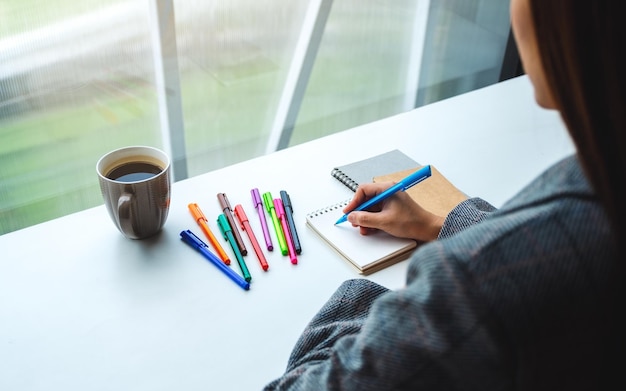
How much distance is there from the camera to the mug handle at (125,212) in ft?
2.84

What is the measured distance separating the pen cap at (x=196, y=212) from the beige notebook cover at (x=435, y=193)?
29 cm

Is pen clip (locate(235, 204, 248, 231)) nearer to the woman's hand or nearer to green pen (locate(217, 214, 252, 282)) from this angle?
green pen (locate(217, 214, 252, 282))

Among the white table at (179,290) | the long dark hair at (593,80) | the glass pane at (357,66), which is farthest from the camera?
the glass pane at (357,66)

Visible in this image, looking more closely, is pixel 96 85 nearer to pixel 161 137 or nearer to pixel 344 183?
pixel 161 137

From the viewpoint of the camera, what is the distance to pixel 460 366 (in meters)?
0.44

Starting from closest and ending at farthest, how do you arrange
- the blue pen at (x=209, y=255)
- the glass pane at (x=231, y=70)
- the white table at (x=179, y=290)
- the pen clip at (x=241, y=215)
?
the white table at (x=179, y=290) → the blue pen at (x=209, y=255) → the pen clip at (x=241, y=215) → the glass pane at (x=231, y=70)

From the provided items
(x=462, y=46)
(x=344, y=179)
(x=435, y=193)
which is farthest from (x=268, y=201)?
(x=462, y=46)

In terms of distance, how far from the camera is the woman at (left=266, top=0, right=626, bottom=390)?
0.41 m

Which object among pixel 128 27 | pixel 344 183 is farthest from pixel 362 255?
pixel 128 27

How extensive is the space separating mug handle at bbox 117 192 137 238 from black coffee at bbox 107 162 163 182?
0.15 ft

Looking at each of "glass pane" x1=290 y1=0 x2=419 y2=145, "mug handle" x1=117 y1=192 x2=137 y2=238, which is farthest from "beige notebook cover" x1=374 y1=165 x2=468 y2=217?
"glass pane" x1=290 y1=0 x2=419 y2=145

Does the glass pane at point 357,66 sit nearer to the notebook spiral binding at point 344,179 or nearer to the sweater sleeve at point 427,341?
the notebook spiral binding at point 344,179

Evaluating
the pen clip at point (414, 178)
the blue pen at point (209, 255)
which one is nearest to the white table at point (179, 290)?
the blue pen at point (209, 255)

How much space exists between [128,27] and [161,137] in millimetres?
295
